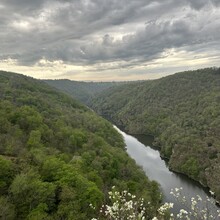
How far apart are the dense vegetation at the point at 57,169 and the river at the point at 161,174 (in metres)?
7.77

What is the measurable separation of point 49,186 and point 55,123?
43.0 meters

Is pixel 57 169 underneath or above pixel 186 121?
above

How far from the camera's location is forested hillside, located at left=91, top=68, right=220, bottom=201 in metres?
85.3

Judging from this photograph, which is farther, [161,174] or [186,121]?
[186,121]

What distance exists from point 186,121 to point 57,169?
296 feet

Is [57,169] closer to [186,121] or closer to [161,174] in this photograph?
[161,174]

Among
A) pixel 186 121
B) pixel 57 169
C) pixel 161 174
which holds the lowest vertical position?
pixel 161 174

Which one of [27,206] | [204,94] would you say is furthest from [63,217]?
[204,94]

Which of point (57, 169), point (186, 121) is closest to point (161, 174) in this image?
point (57, 169)

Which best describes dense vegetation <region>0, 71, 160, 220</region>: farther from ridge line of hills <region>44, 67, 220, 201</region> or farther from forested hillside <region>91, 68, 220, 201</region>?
ridge line of hills <region>44, 67, 220, 201</region>

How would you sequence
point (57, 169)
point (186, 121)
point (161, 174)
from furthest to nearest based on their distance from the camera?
point (186, 121)
point (161, 174)
point (57, 169)

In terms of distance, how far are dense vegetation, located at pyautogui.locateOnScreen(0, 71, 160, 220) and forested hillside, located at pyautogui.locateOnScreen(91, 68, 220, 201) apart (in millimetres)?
18903

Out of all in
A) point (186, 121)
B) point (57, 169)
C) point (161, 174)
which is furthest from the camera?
point (186, 121)

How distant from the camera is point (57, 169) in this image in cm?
4644
